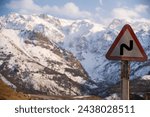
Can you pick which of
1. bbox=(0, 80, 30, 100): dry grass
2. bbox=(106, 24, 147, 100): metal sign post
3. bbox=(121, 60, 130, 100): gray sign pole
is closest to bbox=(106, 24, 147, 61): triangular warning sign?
bbox=(106, 24, 147, 100): metal sign post

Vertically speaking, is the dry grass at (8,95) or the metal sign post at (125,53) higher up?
the dry grass at (8,95)

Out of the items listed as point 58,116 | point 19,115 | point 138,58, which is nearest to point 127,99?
point 138,58

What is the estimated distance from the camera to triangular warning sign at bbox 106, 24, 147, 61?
23.6ft

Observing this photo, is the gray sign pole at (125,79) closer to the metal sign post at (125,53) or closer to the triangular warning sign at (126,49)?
the metal sign post at (125,53)

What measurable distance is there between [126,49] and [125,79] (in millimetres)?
461

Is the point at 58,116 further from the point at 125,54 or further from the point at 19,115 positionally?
the point at 125,54

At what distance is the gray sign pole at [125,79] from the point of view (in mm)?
7164

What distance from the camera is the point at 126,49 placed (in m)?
7.18

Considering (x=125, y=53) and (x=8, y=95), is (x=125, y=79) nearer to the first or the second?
(x=125, y=53)

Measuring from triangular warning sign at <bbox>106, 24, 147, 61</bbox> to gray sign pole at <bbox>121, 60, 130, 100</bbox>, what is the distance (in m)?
0.12

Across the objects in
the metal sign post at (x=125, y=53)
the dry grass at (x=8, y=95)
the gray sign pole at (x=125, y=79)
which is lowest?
the gray sign pole at (x=125, y=79)

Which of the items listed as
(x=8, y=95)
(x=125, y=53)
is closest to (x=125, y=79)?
(x=125, y=53)

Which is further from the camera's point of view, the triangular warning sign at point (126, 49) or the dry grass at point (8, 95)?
the dry grass at point (8, 95)

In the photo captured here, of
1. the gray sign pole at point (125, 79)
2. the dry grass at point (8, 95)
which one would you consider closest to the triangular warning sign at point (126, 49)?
the gray sign pole at point (125, 79)
